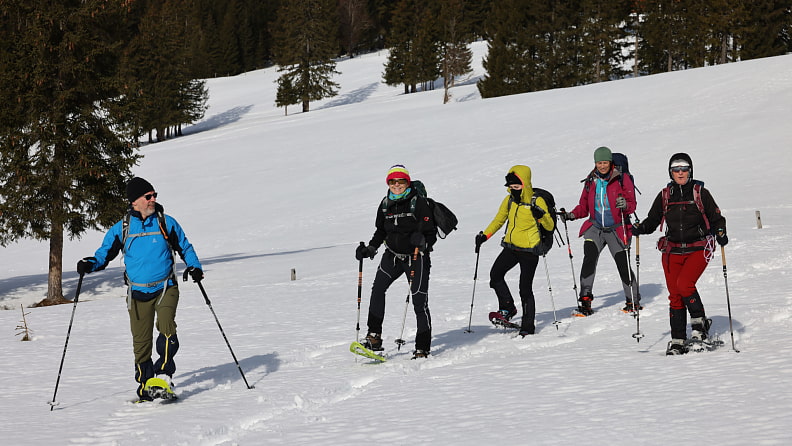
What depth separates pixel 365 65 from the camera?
9331 centimetres

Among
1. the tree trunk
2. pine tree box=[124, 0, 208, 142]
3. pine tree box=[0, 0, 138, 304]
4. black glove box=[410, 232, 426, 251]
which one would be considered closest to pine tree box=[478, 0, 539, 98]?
pine tree box=[124, 0, 208, 142]

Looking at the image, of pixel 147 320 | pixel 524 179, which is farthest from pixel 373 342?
pixel 524 179

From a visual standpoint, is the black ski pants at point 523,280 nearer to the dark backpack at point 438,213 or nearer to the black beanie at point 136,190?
the dark backpack at point 438,213

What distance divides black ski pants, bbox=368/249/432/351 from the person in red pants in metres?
2.53

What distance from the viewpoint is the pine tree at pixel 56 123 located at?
59.4 feet

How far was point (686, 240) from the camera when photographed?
290 inches

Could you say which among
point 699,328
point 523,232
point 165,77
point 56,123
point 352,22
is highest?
point 352,22

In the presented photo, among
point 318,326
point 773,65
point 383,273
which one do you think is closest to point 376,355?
point 383,273

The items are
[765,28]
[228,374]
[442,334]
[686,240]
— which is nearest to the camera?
[686,240]

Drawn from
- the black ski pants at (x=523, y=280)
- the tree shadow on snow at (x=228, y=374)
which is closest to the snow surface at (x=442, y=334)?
the tree shadow on snow at (x=228, y=374)

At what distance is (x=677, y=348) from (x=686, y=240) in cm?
111

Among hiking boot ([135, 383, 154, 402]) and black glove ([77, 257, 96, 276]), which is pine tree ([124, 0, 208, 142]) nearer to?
black glove ([77, 257, 96, 276])

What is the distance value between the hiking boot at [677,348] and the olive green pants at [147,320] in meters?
4.92

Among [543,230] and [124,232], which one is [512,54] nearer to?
[543,230]
